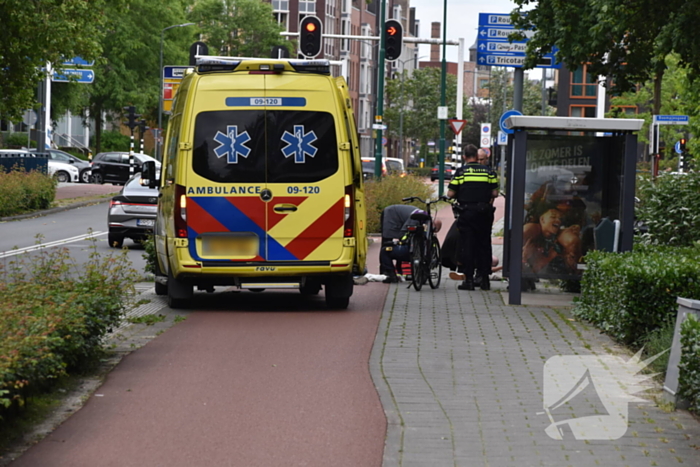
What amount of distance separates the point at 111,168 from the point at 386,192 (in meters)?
27.7

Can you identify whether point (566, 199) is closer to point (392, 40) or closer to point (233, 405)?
point (233, 405)

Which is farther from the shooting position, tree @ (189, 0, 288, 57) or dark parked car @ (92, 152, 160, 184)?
tree @ (189, 0, 288, 57)

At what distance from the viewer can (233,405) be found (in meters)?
7.19

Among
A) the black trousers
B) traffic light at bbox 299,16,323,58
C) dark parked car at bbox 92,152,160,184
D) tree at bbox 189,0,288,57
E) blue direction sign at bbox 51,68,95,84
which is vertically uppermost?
tree at bbox 189,0,288,57

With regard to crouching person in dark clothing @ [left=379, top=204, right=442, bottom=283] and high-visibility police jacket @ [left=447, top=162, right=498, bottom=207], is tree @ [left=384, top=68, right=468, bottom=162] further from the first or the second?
high-visibility police jacket @ [left=447, top=162, right=498, bottom=207]

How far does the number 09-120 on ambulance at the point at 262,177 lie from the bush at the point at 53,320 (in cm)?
201

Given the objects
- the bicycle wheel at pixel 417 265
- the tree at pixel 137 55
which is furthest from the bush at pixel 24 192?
the tree at pixel 137 55

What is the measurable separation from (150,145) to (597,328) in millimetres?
85241

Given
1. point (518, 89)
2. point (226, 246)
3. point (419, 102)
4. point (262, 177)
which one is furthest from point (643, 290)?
point (419, 102)

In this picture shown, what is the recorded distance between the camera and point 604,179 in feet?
44.5

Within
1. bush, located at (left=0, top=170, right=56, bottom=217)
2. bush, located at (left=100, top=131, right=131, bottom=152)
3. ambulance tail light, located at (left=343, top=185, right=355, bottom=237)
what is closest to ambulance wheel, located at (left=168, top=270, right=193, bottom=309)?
ambulance tail light, located at (left=343, top=185, right=355, bottom=237)

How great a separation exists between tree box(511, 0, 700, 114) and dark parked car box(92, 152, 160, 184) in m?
35.6

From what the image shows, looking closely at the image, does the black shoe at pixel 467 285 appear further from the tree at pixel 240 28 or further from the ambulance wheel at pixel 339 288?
the tree at pixel 240 28

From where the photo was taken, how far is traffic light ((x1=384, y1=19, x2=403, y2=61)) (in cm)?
2559
